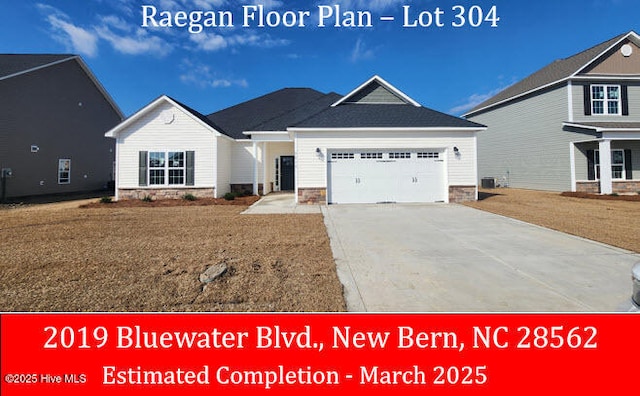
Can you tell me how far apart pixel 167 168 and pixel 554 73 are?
2230 centimetres

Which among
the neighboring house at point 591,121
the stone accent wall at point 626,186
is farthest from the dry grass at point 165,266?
the stone accent wall at point 626,186

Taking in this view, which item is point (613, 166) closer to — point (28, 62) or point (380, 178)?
point (380, 178)

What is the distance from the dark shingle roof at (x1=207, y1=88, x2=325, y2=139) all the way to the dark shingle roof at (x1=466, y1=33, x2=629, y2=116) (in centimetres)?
1317

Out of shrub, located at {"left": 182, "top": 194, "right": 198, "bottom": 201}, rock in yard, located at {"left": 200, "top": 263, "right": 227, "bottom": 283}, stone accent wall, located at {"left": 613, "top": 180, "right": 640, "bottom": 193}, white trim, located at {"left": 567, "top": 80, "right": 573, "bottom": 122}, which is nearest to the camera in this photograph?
rock in yard, located at {"left": 200, "top": 263, "right": 227, "bottom": 283}

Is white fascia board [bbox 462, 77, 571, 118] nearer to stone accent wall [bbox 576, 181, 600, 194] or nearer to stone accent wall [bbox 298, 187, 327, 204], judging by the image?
stone accent wall [bbox 576, 181, 600, 194]

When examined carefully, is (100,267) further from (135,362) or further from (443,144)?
(443,144)

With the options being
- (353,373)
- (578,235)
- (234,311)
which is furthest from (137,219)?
(578,235)

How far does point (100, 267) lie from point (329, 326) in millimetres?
3912

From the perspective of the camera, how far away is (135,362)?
2479 millimetres

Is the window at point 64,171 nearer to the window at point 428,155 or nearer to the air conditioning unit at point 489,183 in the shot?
the window at point 428,155

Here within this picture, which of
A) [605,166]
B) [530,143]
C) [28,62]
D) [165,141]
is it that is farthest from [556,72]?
[28,62]

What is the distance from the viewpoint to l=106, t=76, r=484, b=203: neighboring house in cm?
1302

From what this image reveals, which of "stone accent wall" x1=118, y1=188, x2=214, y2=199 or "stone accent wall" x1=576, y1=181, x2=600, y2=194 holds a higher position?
"stone accent wall" x1=576, y1=181, x2=600, y2=194

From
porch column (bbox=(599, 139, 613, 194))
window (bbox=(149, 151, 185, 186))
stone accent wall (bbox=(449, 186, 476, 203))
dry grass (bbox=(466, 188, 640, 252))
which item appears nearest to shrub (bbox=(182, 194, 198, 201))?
window (bbox=(149, 151, 185, 186))
